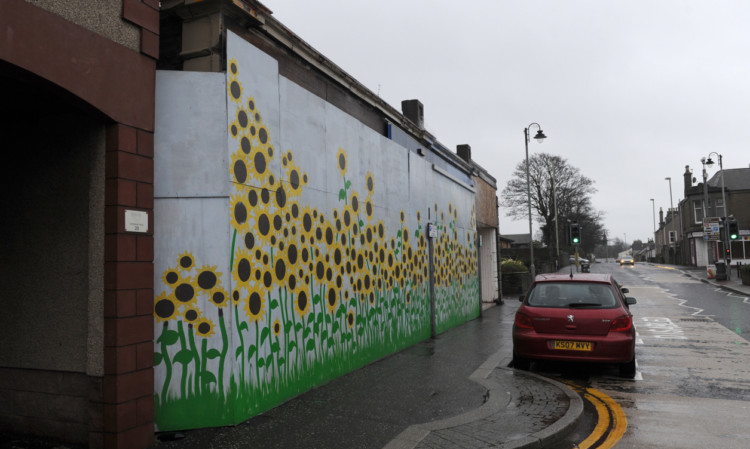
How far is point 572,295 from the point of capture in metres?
7.83

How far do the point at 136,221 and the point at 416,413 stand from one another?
138 inches

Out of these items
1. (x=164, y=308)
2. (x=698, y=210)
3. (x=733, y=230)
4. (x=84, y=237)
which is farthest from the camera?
(x=698, y=210)

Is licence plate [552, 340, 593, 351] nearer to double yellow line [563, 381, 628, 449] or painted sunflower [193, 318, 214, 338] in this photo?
double yellow line [563, 381, 628, 449]

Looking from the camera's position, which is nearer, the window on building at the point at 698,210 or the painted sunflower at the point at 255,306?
the painted sunflower at the point at 255,306

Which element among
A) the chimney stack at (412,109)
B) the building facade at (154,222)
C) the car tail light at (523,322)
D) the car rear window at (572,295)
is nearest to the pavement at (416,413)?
the building facade at (154,222)

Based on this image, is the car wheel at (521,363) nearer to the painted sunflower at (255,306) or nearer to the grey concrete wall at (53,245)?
the painted sunflower at (255,306)

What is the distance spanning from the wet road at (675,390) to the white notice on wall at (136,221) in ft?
14.7

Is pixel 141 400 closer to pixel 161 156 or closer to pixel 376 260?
pixel 161 156

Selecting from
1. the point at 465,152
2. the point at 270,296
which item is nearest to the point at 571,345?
the point at 270,296

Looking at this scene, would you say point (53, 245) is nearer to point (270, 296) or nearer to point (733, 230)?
point (270, 296)

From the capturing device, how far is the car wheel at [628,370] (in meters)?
7.45

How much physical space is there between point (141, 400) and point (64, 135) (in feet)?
8.61

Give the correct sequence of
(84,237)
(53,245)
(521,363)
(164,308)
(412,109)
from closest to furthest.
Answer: (84,237)
(53,245)
(164,308)
(521,363)
(412,109)

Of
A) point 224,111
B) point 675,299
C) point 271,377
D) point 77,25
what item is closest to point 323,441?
point 271,377
